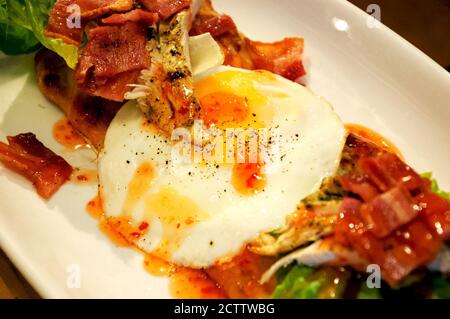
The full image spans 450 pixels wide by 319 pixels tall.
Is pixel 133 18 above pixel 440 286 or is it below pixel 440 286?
above

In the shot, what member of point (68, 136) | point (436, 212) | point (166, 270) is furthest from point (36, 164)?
point (436, 212)

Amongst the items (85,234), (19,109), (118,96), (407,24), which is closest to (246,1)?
(407,24)

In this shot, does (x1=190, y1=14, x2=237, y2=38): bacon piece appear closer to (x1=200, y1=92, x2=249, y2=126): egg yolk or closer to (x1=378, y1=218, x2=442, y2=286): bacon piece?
(x1=200, y1=92, x2=249, y2=126): egg yolk

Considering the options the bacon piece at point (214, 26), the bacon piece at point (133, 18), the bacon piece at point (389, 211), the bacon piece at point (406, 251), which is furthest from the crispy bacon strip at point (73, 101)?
the bacon piece at point (406, 251)

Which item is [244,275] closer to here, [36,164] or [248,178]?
[248,178]
